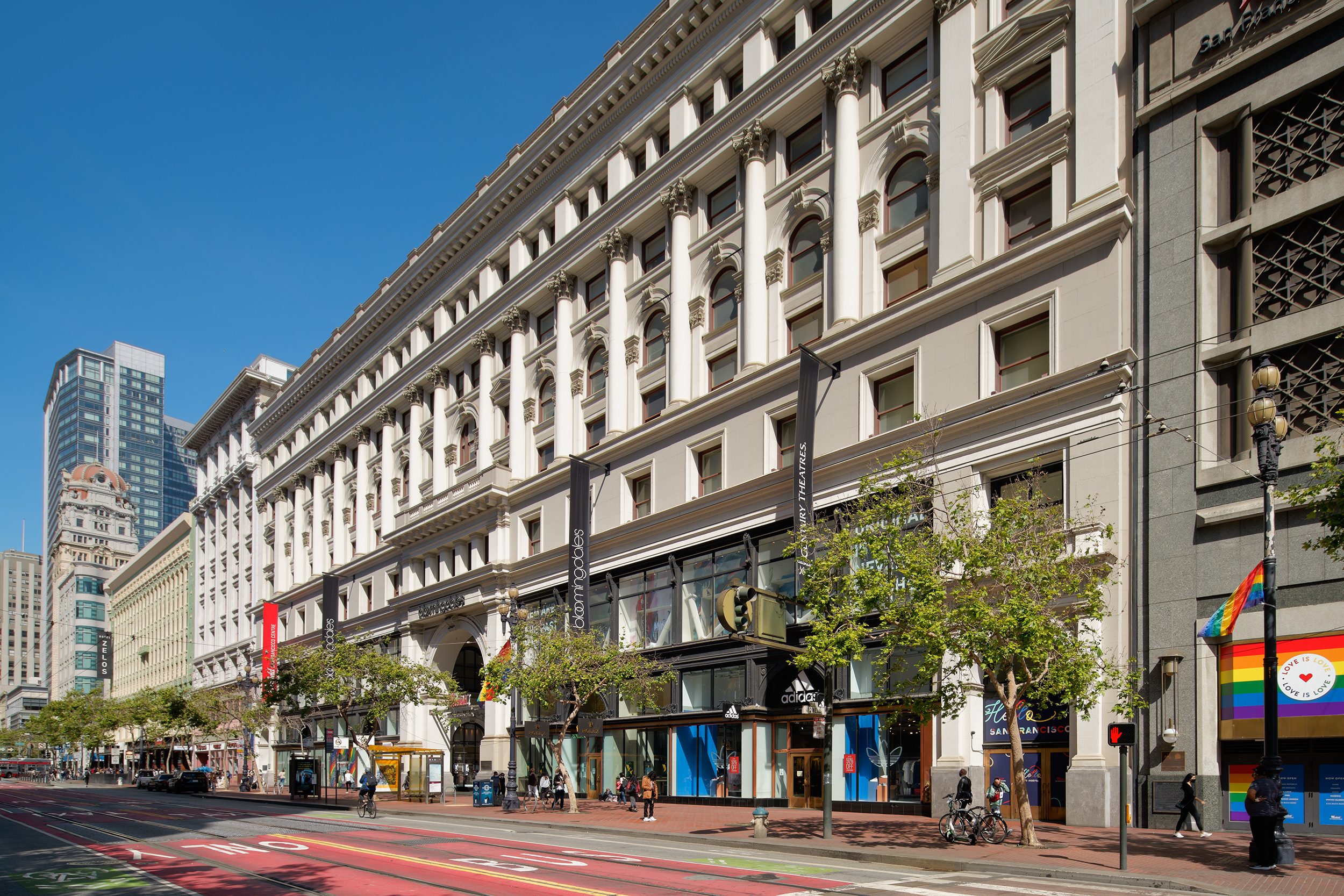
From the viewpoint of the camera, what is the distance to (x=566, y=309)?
164 ft

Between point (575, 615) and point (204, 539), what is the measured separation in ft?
268

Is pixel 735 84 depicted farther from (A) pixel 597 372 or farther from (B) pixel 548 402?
(B) pixel 548 402

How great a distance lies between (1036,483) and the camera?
25906 mm

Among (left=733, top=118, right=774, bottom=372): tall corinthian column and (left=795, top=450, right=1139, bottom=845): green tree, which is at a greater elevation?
(left=733, top=118, right=774, bottom=372): tall corinthian column

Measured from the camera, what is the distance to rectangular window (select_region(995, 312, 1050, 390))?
28047mm

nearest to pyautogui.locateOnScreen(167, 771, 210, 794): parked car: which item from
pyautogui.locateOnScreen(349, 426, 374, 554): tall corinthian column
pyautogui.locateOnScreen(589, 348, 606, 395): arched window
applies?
pyautogui.locateOnScreen(349, 426, 374, 554): tall corinthian column

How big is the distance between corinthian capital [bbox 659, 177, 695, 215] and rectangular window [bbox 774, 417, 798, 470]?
11657 mm

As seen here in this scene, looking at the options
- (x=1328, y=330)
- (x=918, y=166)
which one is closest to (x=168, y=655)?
(x=918, y=166)

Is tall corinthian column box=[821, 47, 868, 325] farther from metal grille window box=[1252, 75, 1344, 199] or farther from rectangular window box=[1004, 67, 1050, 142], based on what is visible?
metal grille window box=[1252, 75, 1344, 199]

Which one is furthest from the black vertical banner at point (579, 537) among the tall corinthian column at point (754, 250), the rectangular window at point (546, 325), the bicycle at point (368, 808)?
the bicycle at point (368, 808)

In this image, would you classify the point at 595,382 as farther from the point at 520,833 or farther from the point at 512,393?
the point at 520,833

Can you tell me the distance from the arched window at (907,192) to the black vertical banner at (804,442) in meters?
5.51

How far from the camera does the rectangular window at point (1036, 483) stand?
25125 millimetres

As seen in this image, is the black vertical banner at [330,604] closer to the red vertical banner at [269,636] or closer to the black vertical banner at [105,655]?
the red vertical banner at [269,636]
